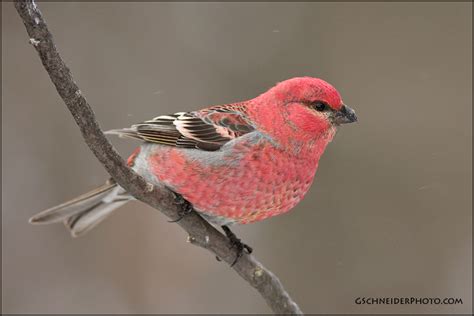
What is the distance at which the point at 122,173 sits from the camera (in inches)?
120

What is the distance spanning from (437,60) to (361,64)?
874mm

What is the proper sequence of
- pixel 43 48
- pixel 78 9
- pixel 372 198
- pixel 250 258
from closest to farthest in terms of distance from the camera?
pixel 43 48 → pixel 250 258 → pixel 372 198 → pixel 78 9

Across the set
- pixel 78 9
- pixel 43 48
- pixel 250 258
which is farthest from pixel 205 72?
pixel 43 48

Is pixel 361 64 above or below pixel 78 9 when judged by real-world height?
below

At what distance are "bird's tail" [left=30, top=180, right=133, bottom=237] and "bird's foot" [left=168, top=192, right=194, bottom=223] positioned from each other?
0.76 meters

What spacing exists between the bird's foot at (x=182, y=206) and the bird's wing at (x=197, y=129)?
0.40m

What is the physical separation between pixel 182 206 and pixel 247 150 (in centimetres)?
56

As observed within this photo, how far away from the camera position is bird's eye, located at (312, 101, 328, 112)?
3946 mm

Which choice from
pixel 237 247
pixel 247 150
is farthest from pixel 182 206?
pixel 247 150

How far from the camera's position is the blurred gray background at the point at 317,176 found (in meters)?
6.51

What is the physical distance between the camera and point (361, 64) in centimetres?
712

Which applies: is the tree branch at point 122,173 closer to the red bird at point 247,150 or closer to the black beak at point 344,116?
the red bird at point 247,150

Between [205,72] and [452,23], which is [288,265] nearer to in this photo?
[205,72]

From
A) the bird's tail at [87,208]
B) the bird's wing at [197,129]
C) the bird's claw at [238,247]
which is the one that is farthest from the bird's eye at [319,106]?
the bird's tail at [87,208]
